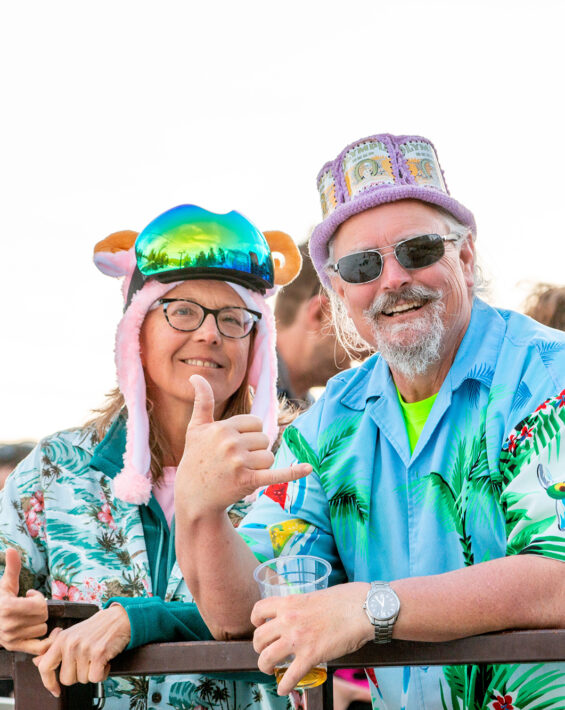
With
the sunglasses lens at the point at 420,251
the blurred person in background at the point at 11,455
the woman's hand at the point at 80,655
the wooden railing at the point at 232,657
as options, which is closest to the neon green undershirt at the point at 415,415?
the sunglasses lens at the point at 420,251

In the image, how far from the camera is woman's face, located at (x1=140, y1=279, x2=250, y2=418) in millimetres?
2975

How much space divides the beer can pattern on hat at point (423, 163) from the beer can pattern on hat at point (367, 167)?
7 centimetres

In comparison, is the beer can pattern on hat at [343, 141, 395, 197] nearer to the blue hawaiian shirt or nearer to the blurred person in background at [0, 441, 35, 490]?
the blue hawaiian shirt

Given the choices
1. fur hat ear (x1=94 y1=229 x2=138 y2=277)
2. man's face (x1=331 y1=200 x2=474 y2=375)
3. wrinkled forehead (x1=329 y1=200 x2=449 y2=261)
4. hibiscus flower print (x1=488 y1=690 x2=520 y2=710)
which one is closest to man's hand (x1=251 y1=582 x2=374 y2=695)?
hibiscus flower print (x1=488 y1=690 x2=520 y2=710)

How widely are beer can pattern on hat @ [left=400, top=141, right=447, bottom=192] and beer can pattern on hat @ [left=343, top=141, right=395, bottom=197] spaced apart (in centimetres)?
7

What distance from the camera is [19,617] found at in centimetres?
190

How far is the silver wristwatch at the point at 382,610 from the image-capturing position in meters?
1.66

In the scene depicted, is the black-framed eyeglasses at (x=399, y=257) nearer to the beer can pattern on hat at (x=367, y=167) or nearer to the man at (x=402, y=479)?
the man at (x=402, y=479)

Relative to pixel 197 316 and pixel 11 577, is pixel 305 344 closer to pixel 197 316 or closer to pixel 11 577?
pixel 197 316

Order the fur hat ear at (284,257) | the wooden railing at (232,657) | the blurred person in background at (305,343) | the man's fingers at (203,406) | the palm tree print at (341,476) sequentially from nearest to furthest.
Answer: the wooden railing at (232,657), the man's fingers at (203,406), the palm tree print at (341,476), the fur hat ear at (284,257), the blurred person in background at (305,343)

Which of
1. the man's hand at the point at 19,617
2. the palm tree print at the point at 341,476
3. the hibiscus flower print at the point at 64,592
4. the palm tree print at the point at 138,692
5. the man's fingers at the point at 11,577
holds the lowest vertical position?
the palm tree print at the point at 138,692

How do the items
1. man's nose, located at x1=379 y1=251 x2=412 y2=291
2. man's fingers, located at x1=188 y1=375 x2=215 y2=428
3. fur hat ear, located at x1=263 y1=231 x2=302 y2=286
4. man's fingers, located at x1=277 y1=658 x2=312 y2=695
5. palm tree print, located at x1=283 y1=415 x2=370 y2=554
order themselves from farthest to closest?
fur hat ear, located at x1=263 y1=231 x2=302 y2=286 → man's nose, located at x1=379 y1=251 x2=412 y2=291 → palm tree print, located at x1=283 y1=415 x2=370 y2=554 → man's fingers, located at x1=188 y1=375 x2=215 y2=428 → man's fingers, located at x1=277 y1=658 x2=312 y2=695

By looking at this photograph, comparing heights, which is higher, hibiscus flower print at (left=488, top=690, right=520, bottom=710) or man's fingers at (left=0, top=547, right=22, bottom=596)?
man's fingers at (left=0, top=547, right=22, bottom=596)

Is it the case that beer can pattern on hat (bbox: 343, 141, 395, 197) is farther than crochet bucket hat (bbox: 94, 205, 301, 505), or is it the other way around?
crochet bucket hat (bbox: 94, 205, 301, 505)
